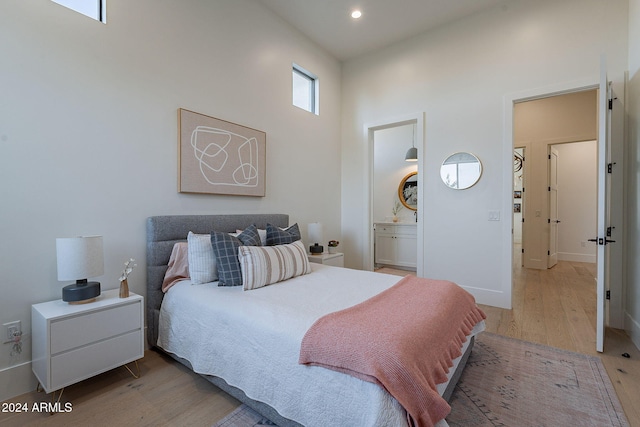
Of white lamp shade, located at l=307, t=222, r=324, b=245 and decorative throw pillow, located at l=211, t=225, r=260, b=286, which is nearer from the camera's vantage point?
decorative throw pillow, located at l=211, t=225, r=260, b=286

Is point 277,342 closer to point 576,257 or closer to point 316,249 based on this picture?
point 316,249

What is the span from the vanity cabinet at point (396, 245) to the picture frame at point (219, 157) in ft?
10.0

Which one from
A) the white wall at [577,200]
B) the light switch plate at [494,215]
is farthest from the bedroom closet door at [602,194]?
the white wall at [577,200]

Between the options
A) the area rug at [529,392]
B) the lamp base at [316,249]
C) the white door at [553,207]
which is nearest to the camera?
the area rug at [529,392]

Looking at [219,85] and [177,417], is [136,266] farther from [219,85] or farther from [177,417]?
[219,85]

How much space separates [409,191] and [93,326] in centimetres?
531

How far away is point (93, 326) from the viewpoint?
6.01 feet

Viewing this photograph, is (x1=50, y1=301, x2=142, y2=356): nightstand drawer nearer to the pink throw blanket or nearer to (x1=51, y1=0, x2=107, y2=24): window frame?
the pink throw blanket

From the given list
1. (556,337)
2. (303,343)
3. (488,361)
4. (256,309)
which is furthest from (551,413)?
(256,309)

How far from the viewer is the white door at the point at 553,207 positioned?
18.3 ft

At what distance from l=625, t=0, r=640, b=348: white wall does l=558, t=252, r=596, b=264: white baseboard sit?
4.13 metres

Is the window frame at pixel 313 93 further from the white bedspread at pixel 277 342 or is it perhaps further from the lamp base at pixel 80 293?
the lamp base at pixel 80 293

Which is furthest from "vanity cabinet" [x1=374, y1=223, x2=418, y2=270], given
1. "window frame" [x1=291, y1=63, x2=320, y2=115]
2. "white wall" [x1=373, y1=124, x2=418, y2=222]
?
"window frame" [x1=291, y1=63, x2=320, y2=115]

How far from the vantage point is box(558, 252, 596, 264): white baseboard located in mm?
5986
